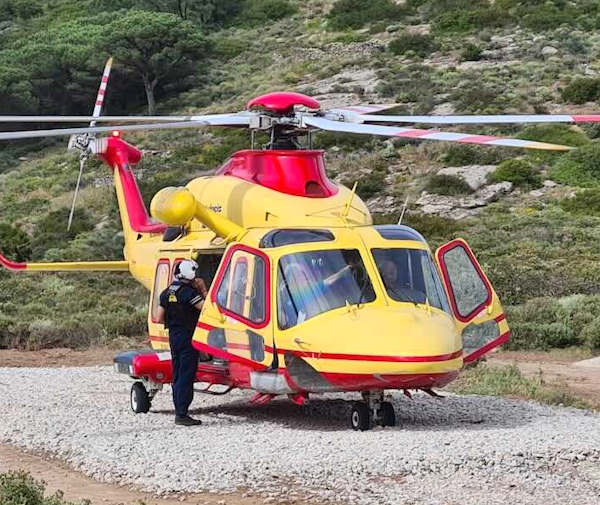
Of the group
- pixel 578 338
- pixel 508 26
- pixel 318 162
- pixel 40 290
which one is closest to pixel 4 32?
pixel 508 26

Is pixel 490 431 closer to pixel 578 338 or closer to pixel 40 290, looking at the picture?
pixel 578 338

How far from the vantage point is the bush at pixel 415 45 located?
51.2 meters

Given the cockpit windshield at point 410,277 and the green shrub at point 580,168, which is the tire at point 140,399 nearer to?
the cockpit windshield at point 410,277

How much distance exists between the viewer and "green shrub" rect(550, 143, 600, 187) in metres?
34.0

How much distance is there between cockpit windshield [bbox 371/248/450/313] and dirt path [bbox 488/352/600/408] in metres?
3.70

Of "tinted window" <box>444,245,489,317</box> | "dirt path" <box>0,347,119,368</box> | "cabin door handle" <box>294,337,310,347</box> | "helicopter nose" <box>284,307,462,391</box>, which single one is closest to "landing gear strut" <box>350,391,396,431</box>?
"helicopter nose" <box>284,307,462,391</box>

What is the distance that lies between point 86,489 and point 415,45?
44.9 m

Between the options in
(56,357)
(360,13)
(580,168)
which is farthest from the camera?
(360,13)

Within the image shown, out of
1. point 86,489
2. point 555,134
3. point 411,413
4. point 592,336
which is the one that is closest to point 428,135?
point 411,413

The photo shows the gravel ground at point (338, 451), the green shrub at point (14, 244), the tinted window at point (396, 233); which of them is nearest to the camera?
the gravel ground at point (338, 451)

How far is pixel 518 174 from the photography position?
3450 centimetres

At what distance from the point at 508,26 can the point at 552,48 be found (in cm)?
487

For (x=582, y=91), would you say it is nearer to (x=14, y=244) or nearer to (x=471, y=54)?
(x=471, y=54)

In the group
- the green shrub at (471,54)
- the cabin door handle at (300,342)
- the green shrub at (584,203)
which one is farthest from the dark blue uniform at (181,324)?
the green shrub at (471,54)
